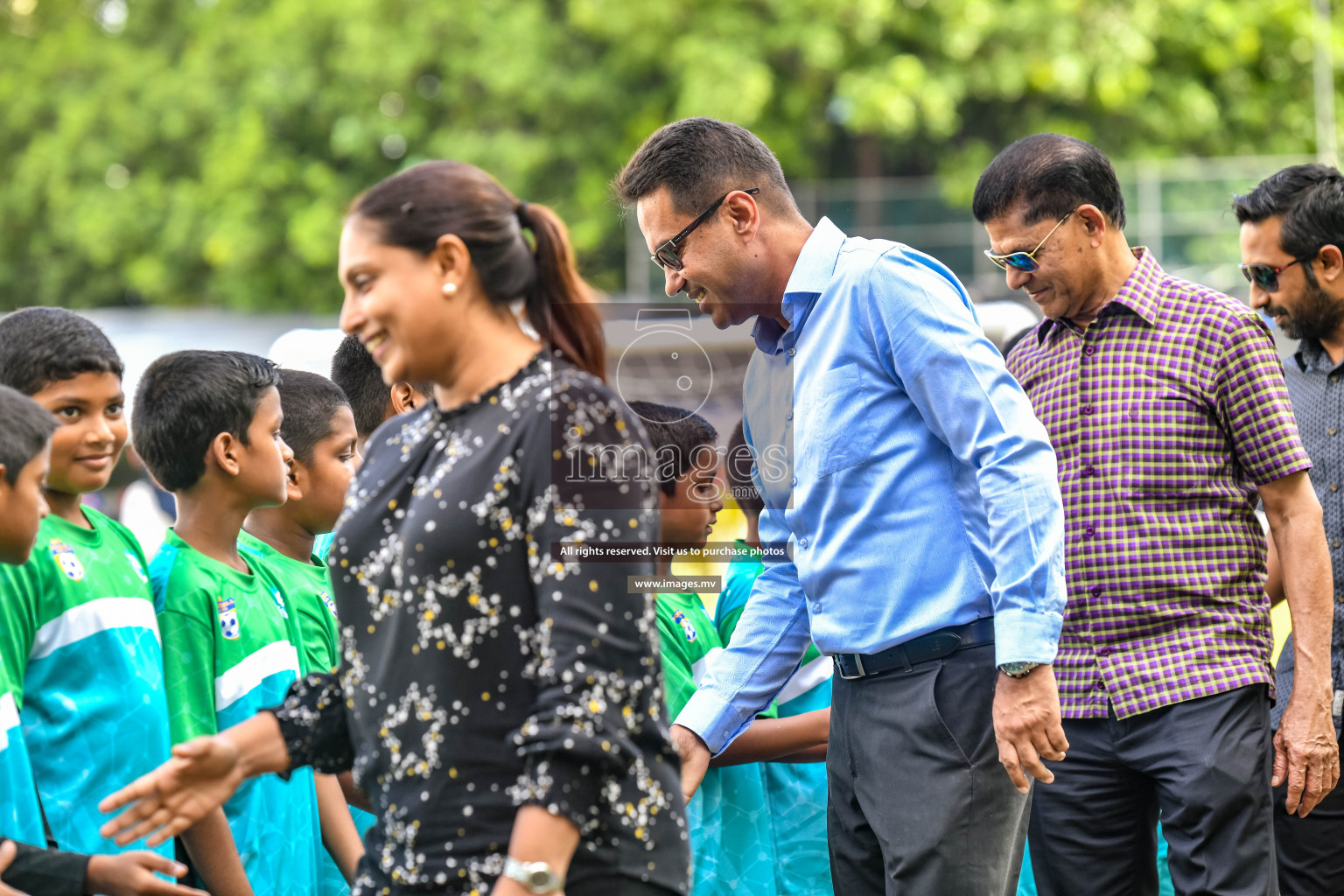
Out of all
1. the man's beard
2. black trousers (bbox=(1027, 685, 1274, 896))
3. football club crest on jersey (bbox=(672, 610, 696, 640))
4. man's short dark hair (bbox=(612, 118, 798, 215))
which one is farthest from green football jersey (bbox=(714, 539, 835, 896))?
the man's beard

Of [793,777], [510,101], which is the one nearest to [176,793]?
[793,777]

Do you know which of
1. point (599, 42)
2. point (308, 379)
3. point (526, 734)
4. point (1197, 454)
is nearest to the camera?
point (526, 734)

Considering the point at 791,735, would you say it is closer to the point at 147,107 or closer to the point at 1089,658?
the point at 1089,658

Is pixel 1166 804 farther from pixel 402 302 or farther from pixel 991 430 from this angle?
pixel 402 302

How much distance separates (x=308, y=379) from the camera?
3781mm

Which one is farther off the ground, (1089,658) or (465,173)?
(465,173)

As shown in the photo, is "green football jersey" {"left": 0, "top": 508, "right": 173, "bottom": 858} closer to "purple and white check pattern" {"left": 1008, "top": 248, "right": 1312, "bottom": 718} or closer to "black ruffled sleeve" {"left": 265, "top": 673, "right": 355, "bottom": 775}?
"black ruffled sleeve" {"left": 265, "top": 673, "right": 355, "bottom": 775}

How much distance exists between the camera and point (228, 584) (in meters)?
3.09

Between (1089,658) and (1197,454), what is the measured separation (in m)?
0.55

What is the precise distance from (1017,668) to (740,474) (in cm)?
156

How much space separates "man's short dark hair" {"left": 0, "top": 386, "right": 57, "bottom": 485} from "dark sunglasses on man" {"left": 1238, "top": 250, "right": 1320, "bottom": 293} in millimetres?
3200

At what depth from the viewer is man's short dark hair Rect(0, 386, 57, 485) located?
7.72 feet

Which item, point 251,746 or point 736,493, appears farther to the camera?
point 736,493

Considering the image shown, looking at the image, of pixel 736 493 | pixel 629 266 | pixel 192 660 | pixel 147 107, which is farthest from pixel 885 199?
pixel 192 660
